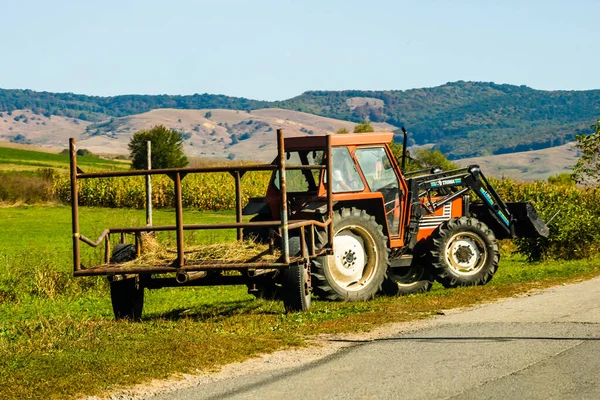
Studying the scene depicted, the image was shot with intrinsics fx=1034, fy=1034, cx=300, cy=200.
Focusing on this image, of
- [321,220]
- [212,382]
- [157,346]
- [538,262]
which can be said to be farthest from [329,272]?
[538,262]

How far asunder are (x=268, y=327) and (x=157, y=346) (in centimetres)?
222

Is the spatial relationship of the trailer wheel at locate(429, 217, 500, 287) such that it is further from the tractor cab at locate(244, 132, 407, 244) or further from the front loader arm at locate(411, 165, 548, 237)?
the tractor cab at locate(244, 132, 407, 244)

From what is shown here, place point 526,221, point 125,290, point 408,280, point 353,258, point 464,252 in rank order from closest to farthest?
point 125,290 < point 353,258 < point 464,252 < point 408,280 < point 526,221

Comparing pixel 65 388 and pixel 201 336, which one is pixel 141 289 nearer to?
pixel 201 336

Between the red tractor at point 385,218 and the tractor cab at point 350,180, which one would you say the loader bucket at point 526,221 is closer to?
the red tractor at point 385,218

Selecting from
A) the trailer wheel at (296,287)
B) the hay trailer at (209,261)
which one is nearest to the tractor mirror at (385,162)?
the hay trailer at (209,261)

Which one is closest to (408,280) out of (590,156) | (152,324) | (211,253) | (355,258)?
(355,258)

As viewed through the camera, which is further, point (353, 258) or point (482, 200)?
point (482, 200)

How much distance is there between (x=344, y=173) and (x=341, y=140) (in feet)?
1.72

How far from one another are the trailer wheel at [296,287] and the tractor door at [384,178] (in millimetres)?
3176

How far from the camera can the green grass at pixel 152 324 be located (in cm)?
979

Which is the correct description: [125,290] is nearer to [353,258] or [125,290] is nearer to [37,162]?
[353,258]

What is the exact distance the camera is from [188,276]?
1301 centimetres

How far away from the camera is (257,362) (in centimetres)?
1050
